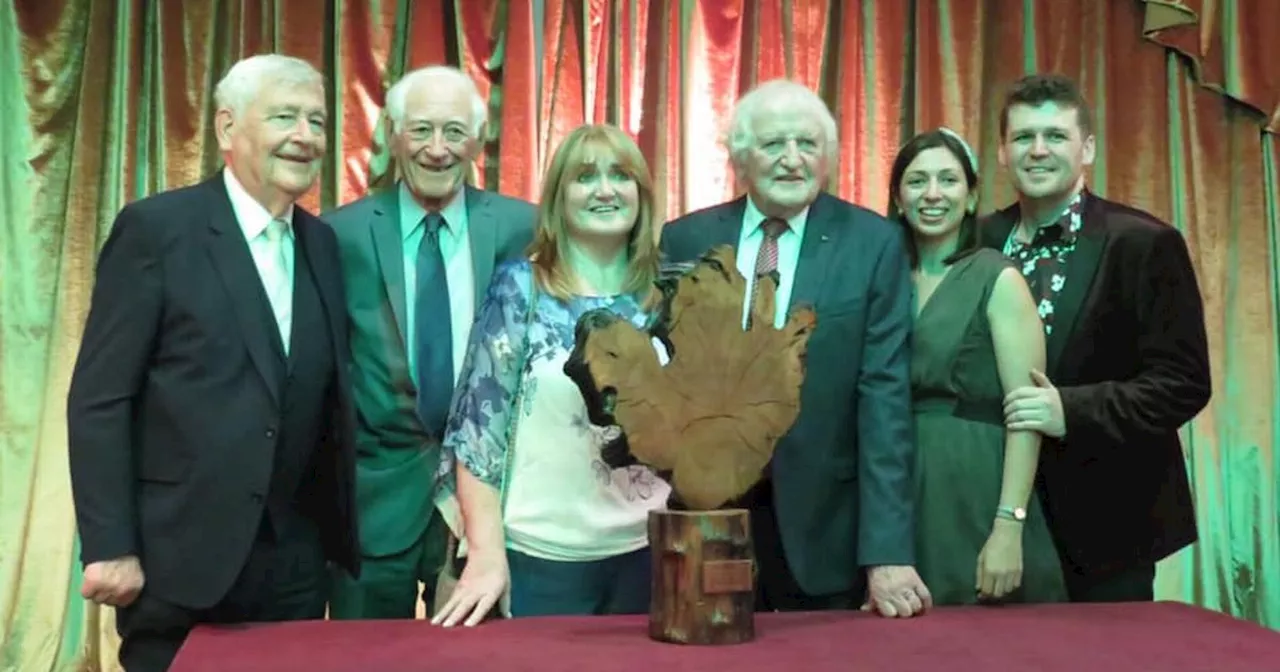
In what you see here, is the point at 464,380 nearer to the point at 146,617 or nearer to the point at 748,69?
the point at 146,617

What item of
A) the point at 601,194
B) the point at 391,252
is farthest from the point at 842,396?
the point at 391,252

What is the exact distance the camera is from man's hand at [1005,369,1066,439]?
7.61 feet

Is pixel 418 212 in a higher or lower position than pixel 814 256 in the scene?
higher

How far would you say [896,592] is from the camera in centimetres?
208

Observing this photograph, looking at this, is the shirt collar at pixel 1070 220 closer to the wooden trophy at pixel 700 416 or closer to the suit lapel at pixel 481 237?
the wooden trophy at pixel 700 416

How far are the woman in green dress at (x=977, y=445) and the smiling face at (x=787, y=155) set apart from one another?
1.05 ft

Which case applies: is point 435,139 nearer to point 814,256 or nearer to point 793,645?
point 814,256

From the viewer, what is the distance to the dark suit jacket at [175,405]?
208 centimetres

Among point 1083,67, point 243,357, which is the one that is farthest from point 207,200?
point 1083,67

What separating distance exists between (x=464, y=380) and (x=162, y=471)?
0.51 metres

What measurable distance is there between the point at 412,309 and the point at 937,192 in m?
1.05

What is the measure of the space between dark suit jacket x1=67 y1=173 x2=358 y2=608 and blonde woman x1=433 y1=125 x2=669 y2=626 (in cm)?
34

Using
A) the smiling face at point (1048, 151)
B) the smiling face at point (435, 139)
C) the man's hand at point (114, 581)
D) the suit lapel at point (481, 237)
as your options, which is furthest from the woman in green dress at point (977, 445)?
the man's hand at point (114, 581)

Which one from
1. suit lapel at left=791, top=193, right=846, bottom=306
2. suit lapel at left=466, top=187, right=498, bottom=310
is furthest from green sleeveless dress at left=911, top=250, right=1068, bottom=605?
suit lapel at left=466, top=187, right=498, bottom=310
